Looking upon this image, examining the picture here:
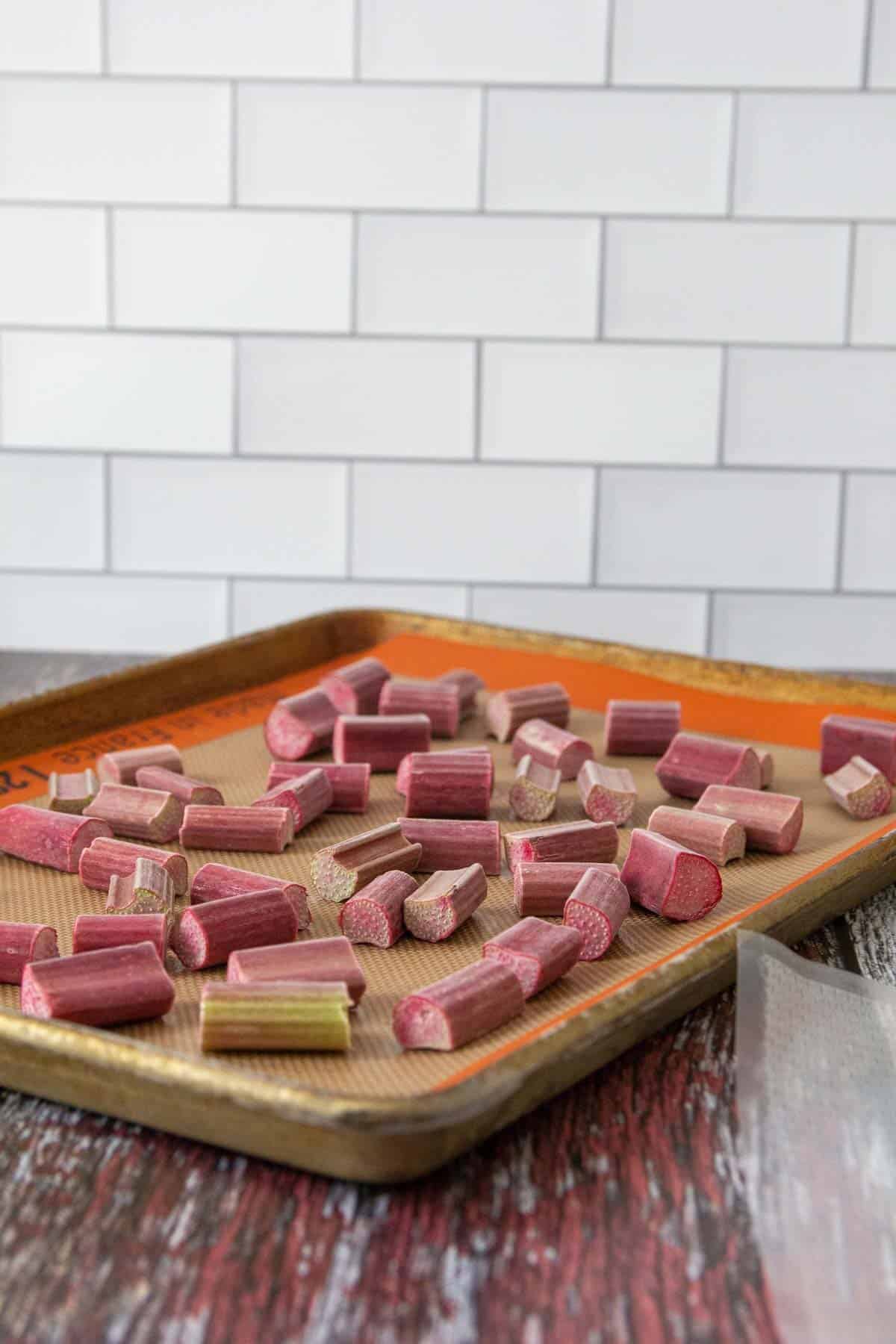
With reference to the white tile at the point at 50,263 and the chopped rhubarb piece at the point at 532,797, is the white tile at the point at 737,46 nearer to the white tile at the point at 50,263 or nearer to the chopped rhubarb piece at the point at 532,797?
the white tile at the point at 50,263

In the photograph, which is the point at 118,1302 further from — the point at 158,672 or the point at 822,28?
the point at 822,28

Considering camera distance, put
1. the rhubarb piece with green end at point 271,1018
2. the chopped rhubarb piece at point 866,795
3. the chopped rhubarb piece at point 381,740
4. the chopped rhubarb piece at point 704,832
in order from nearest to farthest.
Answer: the rhubarb piece with green end at point 271,1018 → the chopped rhubarb piece at point 704,832 → the chopped rhubarb piece at point 866,795 → the chopped rhubarb piece at point 381,740

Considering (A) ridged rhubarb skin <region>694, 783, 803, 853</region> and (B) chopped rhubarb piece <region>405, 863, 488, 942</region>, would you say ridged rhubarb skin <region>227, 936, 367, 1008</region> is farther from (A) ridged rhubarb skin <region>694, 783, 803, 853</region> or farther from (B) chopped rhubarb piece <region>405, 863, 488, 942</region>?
(A) ridged rhubarb skin <region>694, 783, 803, 853</region>

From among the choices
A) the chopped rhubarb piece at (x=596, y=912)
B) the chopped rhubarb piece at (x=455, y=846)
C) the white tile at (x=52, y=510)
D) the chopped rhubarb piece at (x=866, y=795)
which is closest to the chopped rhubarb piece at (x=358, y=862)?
the chopped rhubarb piece at (x=455, y=846)

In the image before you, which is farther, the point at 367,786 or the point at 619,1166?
the point at 367,786

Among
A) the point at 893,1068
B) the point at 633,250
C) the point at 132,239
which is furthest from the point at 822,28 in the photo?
the point at 893,1068

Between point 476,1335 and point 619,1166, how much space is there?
0.15m

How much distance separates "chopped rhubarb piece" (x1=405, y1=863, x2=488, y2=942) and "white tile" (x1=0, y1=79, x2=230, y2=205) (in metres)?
1.59

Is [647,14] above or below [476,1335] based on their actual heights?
above

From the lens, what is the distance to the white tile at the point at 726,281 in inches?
91.4

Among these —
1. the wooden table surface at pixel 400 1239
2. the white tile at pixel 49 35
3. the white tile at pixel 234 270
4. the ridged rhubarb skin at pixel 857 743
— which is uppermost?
the white tile at pixel 49 35

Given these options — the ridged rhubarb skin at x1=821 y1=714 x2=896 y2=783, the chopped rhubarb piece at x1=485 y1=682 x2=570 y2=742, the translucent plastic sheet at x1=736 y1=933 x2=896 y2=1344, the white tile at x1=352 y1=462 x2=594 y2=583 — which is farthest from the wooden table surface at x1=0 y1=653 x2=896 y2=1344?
the white tile at x1=352 y1=462 x2=594 y2=583

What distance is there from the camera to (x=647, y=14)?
7.45 feet

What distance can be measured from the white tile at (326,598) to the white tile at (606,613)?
0.05 metres
